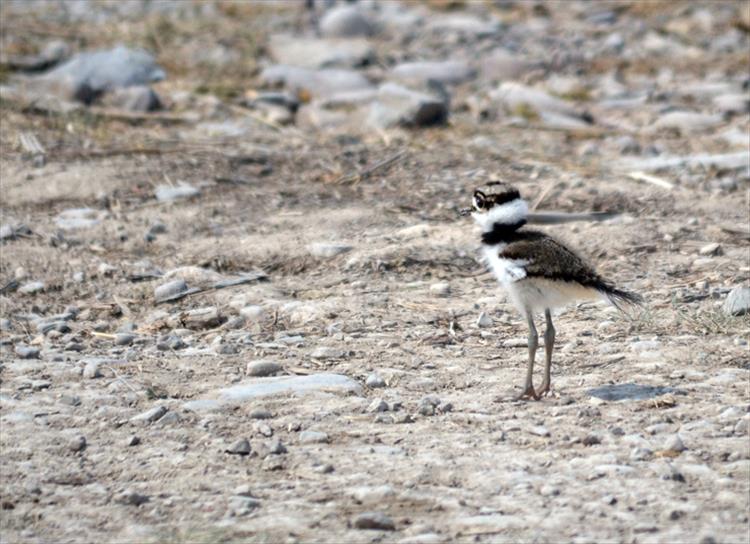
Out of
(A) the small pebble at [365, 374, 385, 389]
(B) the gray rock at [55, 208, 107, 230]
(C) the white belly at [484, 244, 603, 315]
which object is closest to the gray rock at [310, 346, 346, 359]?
(A) the small pebble at [365, 374, 385, 389]

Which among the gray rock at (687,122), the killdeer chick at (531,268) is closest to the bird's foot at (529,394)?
the killdeer chick at (531,268)

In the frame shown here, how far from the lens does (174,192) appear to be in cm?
857

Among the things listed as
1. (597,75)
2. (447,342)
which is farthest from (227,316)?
(597,75)

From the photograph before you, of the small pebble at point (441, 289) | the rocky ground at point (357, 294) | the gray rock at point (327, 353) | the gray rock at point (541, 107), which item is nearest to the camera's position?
the rocky ground at point (357, 294)

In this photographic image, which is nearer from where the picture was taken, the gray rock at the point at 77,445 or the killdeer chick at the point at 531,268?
the gray rock at the point at 77,445

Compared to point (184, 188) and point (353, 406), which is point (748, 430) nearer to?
point (353, 406)

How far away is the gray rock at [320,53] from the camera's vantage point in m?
12.8

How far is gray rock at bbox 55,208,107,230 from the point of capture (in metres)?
8.09

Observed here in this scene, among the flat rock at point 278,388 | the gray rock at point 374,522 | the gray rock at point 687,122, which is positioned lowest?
the gray rock at point 687,122

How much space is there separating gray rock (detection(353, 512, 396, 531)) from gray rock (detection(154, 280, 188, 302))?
2.96 meters

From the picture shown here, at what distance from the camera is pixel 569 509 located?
169 inches

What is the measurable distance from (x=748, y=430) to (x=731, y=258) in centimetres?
254

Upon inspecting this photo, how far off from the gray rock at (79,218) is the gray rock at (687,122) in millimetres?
4613

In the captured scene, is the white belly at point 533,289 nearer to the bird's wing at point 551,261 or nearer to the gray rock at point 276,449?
→ the bird's wing at point 551,261
